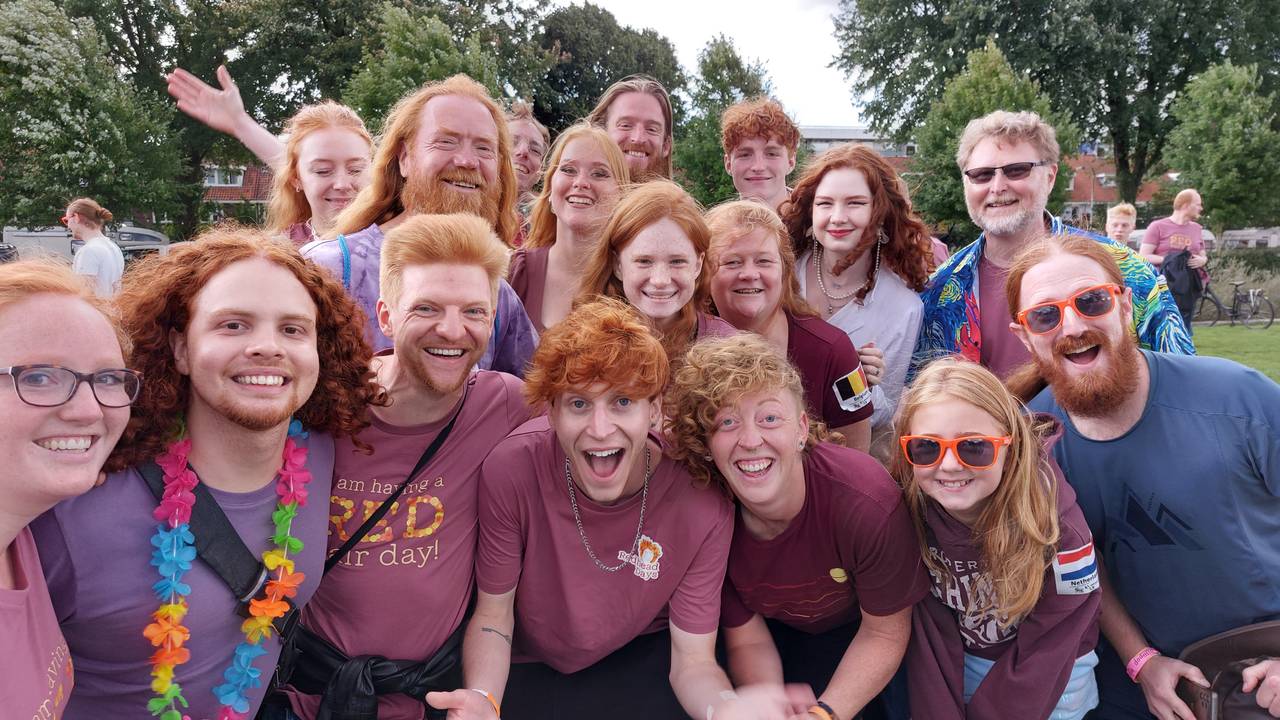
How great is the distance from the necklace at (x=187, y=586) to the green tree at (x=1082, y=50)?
1126 inches

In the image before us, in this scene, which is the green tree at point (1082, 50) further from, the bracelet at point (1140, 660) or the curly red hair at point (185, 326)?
the curly red hair at point (185, 326)

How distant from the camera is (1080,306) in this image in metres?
2.82

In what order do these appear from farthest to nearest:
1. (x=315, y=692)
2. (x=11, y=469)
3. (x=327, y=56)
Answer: (x=327, y=56), (x=315, y=692), (x=11, y=469)

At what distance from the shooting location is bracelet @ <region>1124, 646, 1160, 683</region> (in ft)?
9.55

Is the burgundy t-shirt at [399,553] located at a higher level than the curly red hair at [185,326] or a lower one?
lower

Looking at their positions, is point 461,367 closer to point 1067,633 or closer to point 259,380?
point 259,380

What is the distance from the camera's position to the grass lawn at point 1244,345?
11.9 meters

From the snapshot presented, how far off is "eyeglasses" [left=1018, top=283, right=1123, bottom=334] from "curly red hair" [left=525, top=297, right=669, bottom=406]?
145 centimetres

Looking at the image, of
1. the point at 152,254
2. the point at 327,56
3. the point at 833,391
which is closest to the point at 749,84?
the point at 327,56

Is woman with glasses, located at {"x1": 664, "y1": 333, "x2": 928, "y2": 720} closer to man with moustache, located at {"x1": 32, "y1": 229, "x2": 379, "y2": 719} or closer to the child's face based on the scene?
the child's face

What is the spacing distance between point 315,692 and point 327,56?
26.2 meters

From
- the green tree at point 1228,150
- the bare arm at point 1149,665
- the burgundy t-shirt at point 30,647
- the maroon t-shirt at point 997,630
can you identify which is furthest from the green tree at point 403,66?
the green tree at point 1228,150

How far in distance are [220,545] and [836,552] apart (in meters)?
1.98

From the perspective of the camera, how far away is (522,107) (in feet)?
21.1
